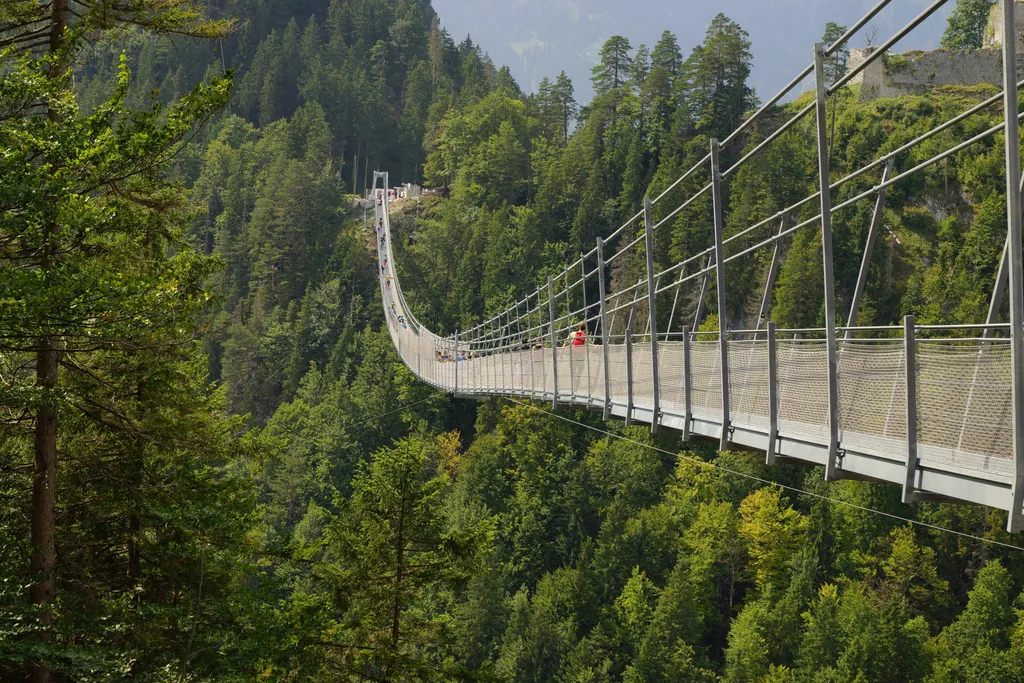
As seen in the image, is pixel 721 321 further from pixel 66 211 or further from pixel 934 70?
pixel 934 70

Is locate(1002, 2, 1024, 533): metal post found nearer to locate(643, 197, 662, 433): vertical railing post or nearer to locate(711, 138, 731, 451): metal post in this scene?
locate(711, 138, 731, 451): metal post

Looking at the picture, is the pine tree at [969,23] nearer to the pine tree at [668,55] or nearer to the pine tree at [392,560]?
the pine tree at [668,55]

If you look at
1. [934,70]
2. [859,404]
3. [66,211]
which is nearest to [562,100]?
[934,70]

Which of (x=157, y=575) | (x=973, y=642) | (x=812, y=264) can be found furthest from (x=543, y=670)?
(x=157, y=575)

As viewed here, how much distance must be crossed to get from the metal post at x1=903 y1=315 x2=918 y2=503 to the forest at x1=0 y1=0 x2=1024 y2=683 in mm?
4616

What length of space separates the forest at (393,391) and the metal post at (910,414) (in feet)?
15.1

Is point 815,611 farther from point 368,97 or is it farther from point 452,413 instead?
point 368,97

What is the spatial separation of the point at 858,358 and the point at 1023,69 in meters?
42.7

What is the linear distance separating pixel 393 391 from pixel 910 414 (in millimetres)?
46182

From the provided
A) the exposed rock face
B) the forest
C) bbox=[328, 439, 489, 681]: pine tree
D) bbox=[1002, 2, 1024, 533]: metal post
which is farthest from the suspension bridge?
the exposed rock face

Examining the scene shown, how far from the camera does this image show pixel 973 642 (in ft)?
125

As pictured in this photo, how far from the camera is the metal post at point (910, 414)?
555cm

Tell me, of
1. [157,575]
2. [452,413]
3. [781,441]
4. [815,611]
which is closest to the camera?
[781,441]

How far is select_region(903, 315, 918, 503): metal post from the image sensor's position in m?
5.55
